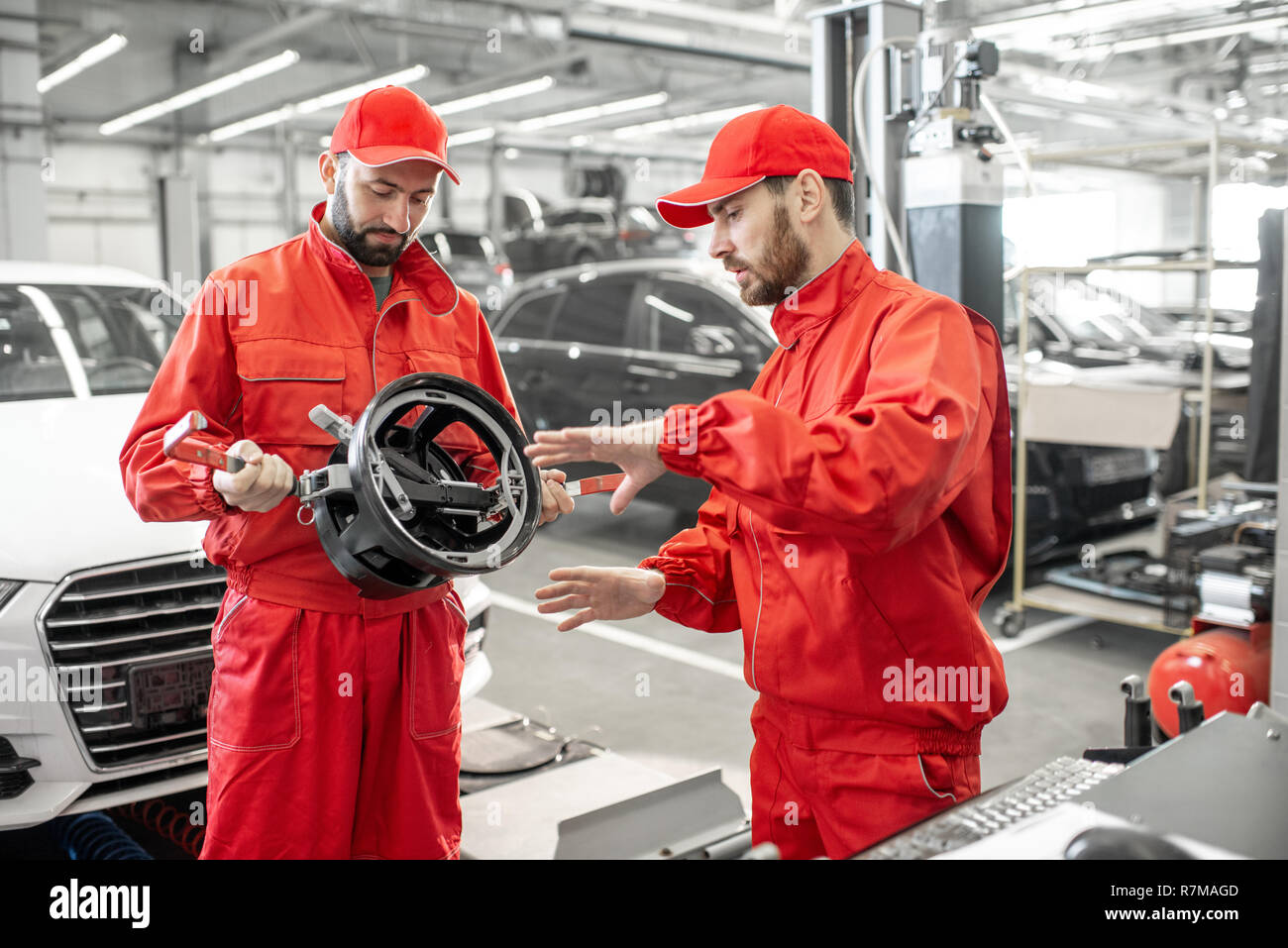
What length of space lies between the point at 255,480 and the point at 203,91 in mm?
16743

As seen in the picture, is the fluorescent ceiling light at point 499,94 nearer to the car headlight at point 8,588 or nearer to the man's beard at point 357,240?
the car headlight at point 8,588

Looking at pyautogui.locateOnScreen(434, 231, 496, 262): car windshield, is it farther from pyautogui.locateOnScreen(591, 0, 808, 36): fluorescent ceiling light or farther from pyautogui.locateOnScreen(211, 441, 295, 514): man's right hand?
pyautogui.locateOnScreen(211, 441, 295, 514): man's right hand

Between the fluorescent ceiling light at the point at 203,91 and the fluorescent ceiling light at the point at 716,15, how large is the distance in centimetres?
563

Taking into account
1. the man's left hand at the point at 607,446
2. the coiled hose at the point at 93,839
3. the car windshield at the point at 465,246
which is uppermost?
the car windshield at the point at 465,246

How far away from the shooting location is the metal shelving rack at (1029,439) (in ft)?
14.9

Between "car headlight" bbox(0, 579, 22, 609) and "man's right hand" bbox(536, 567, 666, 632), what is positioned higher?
"man's right hand" bbox(536, 567, 666, 632)

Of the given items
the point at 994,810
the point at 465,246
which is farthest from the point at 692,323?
the point at 465,246

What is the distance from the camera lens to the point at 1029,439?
5129 mm

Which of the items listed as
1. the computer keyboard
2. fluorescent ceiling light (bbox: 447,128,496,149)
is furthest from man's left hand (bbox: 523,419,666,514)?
fluorescent ceiling light (bbox: 447,128,496,149)

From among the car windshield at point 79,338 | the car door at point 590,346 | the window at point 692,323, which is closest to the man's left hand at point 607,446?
the car windshield at point 79,338

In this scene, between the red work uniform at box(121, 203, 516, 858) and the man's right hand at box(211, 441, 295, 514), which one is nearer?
the man's right hand at box(211, 441, 295, 514)

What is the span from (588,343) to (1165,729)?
400 centimetres

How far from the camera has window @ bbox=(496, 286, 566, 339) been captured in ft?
23.3

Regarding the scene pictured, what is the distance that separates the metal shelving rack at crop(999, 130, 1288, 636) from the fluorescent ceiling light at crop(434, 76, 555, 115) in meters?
10.8
